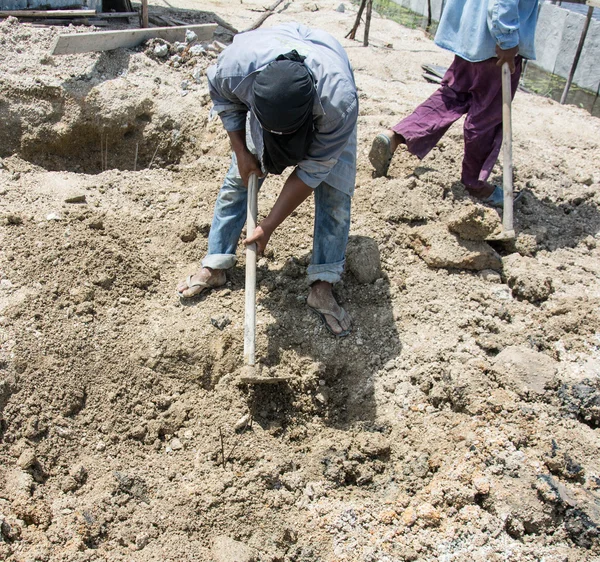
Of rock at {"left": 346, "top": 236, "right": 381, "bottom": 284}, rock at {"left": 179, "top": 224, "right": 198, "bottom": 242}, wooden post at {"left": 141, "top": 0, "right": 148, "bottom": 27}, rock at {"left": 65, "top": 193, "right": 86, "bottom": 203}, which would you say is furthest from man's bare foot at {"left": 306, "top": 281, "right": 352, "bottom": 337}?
wooden post at {"left": 141, "top": 0, "right": 148, "bottom": 27}

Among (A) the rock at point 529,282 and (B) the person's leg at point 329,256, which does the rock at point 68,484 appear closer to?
(B) the person's leg at point 329,256

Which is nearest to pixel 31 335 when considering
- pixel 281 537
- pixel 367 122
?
pixel 281 537

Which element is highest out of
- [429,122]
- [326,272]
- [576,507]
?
[429,122]

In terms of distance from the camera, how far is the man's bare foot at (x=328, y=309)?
2959 millimetres

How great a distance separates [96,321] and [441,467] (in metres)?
1.71

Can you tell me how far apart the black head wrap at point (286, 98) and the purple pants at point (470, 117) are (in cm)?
158

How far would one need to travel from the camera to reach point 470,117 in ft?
12.3

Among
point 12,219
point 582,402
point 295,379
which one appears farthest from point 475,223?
point 12,219

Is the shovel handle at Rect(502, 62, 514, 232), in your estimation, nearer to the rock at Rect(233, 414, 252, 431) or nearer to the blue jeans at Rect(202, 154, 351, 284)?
the blue jeans at Rect(202, 154, 351, 284)

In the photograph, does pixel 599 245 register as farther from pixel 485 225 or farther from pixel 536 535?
pixel 536 535

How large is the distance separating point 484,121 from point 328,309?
1667 mm

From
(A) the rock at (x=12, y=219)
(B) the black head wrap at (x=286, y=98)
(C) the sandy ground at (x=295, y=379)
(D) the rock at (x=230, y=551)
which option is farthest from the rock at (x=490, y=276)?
(A) the rock at (x=12, y=219)

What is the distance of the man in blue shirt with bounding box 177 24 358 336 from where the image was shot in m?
2.21

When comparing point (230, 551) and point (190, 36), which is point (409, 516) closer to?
point (230, 551)
